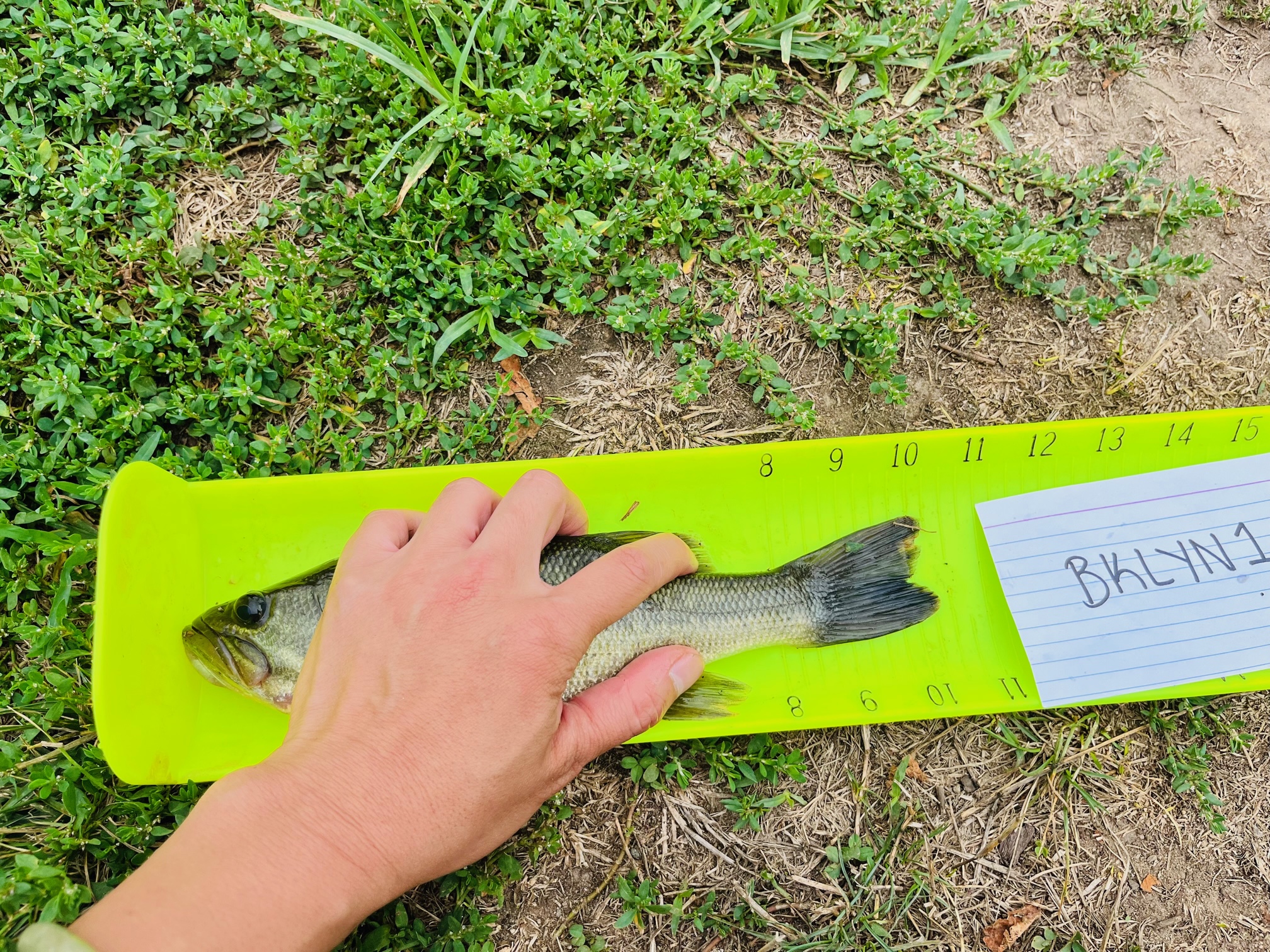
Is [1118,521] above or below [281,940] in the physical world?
below

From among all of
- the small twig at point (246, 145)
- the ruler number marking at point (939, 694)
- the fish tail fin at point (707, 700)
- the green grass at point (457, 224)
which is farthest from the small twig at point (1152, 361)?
the small twig at point (246, 145)

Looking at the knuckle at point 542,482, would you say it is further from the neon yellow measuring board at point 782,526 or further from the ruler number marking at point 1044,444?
the ruler number marking at point 1044,444

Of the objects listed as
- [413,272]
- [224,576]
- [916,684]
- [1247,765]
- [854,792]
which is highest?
[413,272]

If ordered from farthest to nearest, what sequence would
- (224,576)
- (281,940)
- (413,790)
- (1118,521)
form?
(1118,521)
(224,576)
(413,790)
(281,940)

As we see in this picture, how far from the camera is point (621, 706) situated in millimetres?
2277

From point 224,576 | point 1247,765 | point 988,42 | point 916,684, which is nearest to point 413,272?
point 224,576

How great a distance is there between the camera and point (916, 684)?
2.92 metres

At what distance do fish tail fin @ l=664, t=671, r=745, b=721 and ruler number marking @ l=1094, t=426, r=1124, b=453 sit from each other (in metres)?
1.78

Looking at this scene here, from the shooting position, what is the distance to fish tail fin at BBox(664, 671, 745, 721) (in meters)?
2.79

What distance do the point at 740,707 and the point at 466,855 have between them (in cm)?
120

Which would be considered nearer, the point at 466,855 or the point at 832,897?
the point at 466,855

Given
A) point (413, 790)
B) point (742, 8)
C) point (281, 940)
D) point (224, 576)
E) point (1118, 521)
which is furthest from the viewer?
point (742, 8)

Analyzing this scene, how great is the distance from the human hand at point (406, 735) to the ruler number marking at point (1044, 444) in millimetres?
1742

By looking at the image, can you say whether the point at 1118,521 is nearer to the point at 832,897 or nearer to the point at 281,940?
the point at 832,897
